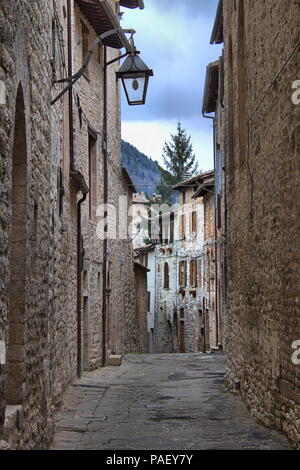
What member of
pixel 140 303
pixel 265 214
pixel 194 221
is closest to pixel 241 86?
pixel 265 214

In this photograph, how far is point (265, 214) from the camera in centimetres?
855

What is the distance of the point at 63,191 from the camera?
997 centimetres

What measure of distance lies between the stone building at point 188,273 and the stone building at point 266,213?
49.2 ft

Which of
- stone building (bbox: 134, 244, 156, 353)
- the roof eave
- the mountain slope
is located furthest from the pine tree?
the mountain slope

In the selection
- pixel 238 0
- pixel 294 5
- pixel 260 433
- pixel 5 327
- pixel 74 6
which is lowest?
pixel 260 433

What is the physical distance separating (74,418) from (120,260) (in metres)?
12.0

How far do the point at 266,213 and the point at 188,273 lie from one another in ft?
85.3

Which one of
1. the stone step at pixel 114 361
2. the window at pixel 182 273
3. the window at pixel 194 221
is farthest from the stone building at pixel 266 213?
the window at pixel 182 273

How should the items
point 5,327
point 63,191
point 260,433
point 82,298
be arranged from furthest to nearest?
point 82,298, point 63,191, point 260,433, point 5,327

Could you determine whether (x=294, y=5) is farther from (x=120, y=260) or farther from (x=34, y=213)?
(x=120, y=260)

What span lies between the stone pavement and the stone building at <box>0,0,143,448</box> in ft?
1.44

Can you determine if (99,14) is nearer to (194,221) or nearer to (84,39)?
(84,39)

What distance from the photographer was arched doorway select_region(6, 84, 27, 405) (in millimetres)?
5602

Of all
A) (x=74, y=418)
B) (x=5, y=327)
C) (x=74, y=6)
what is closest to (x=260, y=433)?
(x=74, y=418)
